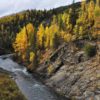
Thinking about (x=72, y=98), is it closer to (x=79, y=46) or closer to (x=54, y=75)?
(x=54, y=75)

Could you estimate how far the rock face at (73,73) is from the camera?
303 ft

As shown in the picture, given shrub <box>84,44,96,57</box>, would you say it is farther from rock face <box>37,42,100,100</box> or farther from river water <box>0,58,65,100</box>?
river water <box>0,58,65,100</box>

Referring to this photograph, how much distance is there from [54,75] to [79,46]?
16.8 metres

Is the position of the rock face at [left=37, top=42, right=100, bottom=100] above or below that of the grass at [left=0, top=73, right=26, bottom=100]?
below

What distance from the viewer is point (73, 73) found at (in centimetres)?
10650

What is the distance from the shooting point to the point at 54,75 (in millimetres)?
116125

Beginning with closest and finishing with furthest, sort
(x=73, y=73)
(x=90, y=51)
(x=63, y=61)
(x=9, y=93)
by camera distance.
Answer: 1. (x=9, y=93)
2. (x=73, y=73)
3. (x=90, y=51)
4. (x=63, y=61)

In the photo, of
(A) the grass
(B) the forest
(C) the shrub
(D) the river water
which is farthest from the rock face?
(A) the grass

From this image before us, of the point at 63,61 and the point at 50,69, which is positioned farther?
the point at 50,69

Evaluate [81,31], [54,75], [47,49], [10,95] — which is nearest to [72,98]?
[54,75]

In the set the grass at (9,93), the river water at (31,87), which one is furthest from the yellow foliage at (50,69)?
the grass at (9,93)

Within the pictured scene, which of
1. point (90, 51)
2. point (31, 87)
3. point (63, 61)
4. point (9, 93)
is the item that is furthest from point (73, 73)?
point (9, 93)

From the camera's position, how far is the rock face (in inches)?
3630

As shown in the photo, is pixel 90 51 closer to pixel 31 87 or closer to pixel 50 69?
pixel 50 69
